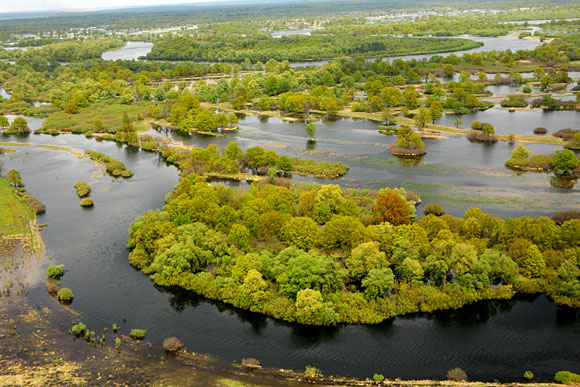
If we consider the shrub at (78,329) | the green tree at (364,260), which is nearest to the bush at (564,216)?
the green tree at (364,260)

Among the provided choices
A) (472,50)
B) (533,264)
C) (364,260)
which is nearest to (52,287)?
(364,260)

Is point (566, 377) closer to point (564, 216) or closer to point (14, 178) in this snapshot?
point (564, 216)

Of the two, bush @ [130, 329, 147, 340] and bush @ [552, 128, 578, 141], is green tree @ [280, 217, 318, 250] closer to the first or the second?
bush @ [130, 329, 147, 340]

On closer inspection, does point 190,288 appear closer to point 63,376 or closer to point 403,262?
point 63,376

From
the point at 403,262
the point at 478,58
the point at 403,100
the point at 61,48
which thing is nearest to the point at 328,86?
the point at 403,100

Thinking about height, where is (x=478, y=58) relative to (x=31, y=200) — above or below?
above

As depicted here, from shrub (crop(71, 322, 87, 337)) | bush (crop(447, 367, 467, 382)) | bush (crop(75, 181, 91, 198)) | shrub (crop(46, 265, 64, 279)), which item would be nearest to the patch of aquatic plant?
bush (crop(75, 181, 91, 198))
